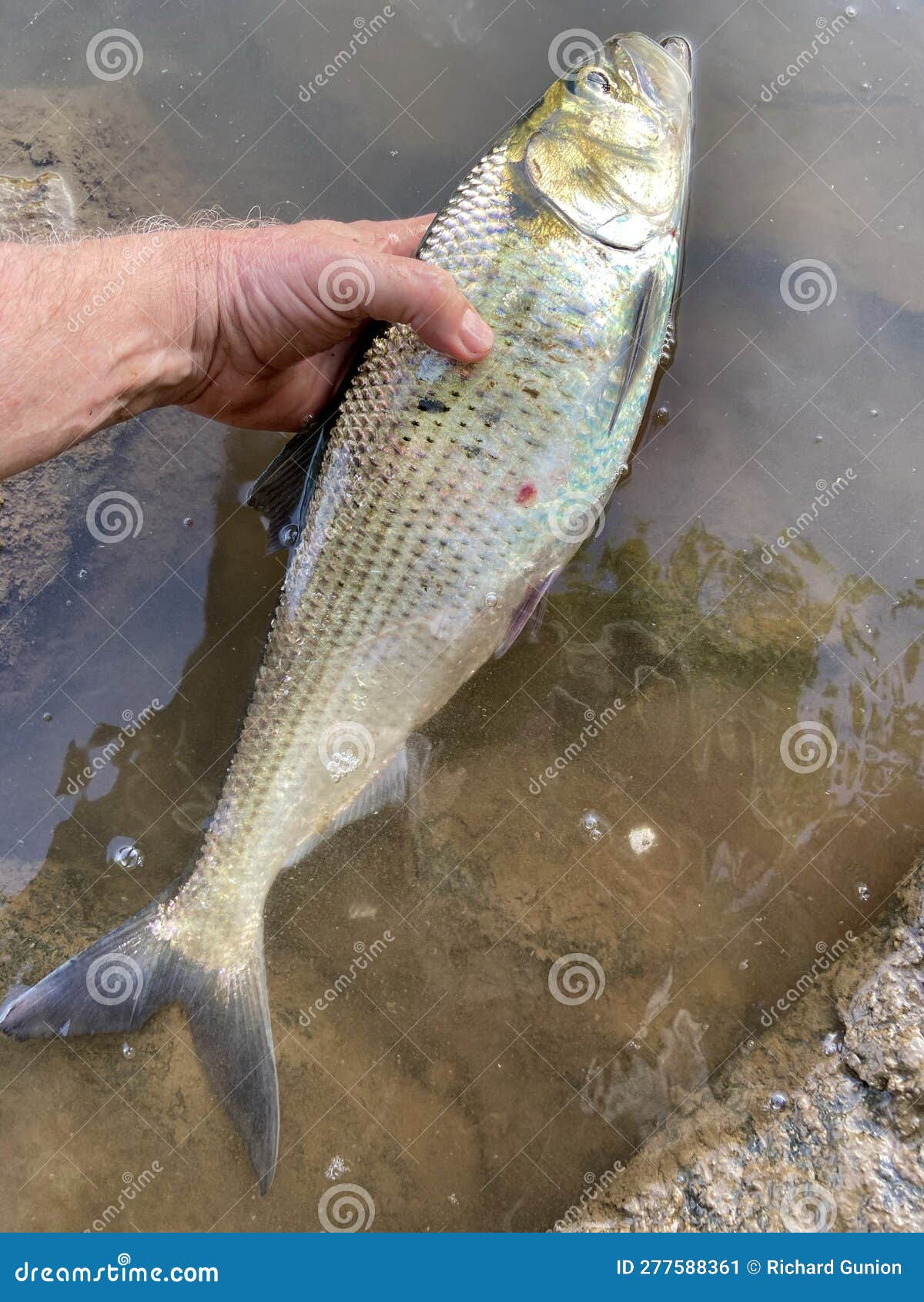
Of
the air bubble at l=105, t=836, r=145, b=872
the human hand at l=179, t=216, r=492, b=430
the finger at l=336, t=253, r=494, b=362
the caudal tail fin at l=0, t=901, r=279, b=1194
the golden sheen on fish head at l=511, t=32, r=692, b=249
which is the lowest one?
the air bubble at l=105, t=836, r=145, b=872

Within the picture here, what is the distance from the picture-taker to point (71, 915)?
3213 mm

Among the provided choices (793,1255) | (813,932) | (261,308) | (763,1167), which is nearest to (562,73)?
(261,308)

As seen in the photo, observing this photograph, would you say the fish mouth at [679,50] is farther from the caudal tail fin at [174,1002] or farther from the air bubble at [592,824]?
the caudal tail fin at [174,1002]

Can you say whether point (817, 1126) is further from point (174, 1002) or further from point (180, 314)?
point (180, 314)

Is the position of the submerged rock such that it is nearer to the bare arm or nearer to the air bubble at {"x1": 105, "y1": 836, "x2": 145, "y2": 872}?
the air bubble at {"x1": 105, "y1": 836, "x2": 145, "y2": 872}

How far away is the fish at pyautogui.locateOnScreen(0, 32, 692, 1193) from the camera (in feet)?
7.99

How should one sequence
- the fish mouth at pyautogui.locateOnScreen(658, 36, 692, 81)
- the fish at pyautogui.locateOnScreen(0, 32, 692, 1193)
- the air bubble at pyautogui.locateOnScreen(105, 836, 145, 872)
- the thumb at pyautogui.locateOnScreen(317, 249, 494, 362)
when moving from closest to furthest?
the thumb at pyautogui.locateOnScreen(317, 249, 494, 362) → the fish at pyautogui.locateOnScreen(0, 32, 692, 1193) → the fish mouth at pyautogui.locateOnScreen(658, 36, 692, 81) → the air bubble at pyautogui.locateOnScreen(105, 836, 145, 872)

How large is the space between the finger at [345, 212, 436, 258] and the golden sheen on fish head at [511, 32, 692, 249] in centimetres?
60

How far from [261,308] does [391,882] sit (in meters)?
2.22

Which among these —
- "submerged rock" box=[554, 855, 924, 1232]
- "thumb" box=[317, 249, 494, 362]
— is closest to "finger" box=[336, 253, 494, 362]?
"thumb" box=[317, 249, 494, 362]

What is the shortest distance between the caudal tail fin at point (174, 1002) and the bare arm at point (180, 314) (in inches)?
67.1

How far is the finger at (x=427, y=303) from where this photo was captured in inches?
90.3

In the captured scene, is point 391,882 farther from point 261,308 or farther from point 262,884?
point 261,308

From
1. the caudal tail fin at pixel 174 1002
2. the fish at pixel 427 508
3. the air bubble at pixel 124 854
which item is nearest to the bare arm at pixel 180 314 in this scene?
the fish at pixel 427 508
